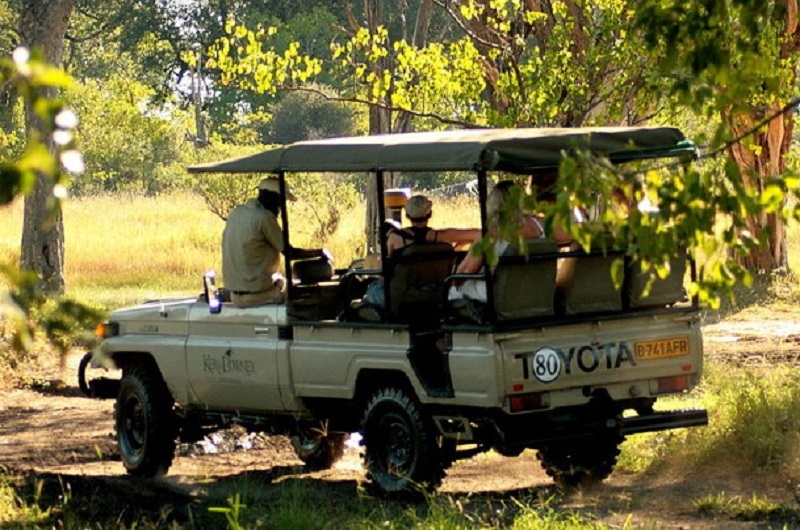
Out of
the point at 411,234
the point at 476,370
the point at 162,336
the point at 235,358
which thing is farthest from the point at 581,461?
the point at 162,336

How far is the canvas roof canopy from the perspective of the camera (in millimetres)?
9328

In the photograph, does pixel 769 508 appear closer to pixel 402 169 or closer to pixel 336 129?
pixel 402 169

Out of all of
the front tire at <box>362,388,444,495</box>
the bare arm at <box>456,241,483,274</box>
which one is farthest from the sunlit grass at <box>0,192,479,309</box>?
the bare arm at <box>456,241,483,274</box>

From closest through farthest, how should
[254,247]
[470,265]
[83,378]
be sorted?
[470,265] → [254,247] → [83,378]

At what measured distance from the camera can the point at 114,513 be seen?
33.0 ft

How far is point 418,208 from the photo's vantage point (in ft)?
34.3

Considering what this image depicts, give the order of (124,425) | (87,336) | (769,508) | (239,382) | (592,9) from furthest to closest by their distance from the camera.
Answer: (592,9) < (124,425) < (239,382) < (769,508) < (87,336)

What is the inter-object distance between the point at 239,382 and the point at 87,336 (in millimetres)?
7950

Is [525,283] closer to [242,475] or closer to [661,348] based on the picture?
[661,348]

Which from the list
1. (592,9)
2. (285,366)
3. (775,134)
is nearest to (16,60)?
(285,366)

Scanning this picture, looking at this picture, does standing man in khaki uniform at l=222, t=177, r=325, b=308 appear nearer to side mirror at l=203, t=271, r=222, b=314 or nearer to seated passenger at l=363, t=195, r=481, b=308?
side mirror at l=203, t=271, r=222, b=314

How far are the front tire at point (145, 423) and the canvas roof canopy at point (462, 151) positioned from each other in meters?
1.75

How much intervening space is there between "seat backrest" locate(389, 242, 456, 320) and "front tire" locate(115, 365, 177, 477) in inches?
88.9

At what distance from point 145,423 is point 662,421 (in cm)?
352
